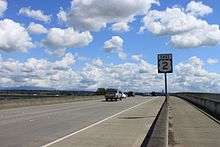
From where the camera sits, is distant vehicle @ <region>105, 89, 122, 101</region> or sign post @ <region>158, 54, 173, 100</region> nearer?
sign post @ <region>158, 54, 173, 100</region>

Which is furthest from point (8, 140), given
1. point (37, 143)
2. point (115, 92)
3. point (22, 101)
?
point (115, 92)

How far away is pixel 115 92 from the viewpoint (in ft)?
280

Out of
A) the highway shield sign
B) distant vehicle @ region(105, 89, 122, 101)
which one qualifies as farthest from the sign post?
distant vehicle @ region(105, 89, 122, 101)

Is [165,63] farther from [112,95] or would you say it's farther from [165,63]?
[112,95]

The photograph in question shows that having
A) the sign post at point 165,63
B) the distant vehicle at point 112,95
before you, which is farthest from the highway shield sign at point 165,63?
the distant vehicle at point 112,95

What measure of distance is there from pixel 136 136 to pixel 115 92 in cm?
6588

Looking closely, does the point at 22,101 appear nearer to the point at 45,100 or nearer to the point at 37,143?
the point at 45,100

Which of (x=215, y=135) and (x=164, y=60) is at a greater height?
(x=164, y=60)

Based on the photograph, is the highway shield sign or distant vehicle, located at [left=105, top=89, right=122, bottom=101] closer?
the highway shield sign

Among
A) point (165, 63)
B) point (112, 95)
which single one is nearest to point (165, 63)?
point (165, 63)

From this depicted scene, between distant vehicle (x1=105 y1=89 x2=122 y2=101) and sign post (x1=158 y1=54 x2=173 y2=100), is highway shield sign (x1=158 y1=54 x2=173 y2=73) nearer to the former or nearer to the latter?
sign post (x1=158 y1=54 x2=173 y2=100)

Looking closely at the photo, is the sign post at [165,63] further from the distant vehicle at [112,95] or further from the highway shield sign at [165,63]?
the distant vehicle at [112,95]

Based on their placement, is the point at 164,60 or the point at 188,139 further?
the point at 164,60

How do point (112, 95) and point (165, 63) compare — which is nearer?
point (165, 63)
